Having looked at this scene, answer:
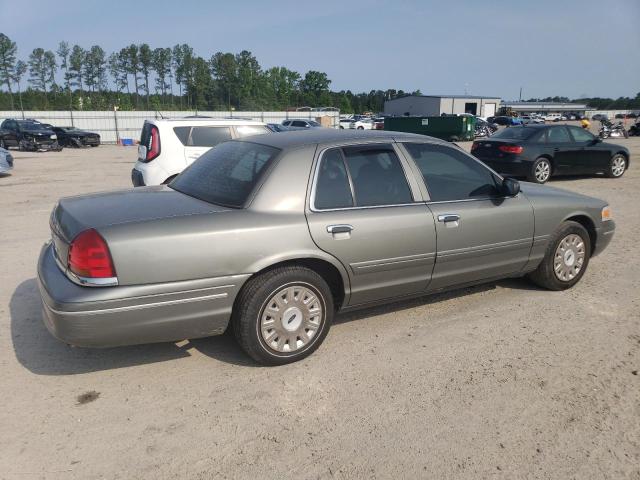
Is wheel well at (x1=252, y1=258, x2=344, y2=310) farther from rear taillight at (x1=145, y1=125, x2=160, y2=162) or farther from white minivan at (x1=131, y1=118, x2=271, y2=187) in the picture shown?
rear taillight at (x1=145, y1=125, x2=160, y2=162)

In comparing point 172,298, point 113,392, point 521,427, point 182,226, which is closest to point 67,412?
point 113,392

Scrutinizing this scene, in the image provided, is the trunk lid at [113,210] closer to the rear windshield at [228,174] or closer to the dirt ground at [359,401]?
the rear windshield at [228,174]

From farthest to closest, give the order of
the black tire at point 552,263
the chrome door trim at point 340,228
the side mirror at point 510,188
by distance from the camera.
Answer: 1. the black tire at point 552,263
2. the side mirror at point 510,188
3. the chrome door trim at point 340,228

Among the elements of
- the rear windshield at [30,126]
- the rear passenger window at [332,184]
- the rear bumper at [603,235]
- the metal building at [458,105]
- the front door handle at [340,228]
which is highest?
the metal building at [458,105]

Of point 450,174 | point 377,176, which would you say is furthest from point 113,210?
point 450,174

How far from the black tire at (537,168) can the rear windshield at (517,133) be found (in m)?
0.69

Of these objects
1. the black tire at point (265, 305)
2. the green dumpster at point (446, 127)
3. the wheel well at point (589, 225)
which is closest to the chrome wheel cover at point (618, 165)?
the wheel well at point (589, 225)

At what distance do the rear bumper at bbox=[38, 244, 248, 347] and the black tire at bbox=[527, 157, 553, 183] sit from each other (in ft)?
34.7

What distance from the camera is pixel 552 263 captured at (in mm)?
4965

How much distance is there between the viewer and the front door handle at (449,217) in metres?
4.13

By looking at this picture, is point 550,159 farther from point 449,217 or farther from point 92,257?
point 92,257

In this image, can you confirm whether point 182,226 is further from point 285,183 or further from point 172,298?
point 285,183

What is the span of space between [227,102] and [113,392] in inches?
3372

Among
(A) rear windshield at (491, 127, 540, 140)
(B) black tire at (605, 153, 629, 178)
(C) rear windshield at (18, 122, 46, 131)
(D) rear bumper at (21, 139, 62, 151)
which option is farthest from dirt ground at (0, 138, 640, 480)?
(C) rear windshield at (18, 122, 46, 131)
